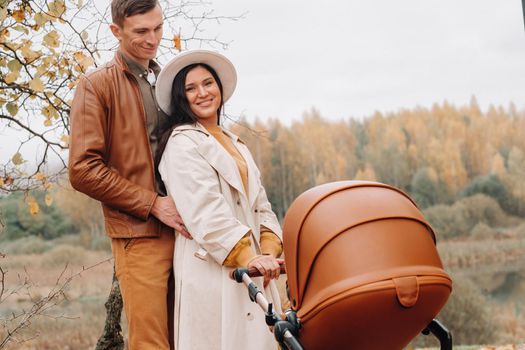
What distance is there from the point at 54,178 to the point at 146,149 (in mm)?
2055

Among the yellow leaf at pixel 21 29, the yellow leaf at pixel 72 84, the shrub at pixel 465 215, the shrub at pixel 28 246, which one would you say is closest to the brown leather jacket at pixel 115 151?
the yellow leaf at pixel 21 29

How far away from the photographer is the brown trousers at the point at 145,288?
2623mm

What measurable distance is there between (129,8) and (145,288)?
1.04 metres

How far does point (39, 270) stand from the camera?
1257 centimetres

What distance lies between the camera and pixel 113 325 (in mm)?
4332

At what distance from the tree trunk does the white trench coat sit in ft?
5.78

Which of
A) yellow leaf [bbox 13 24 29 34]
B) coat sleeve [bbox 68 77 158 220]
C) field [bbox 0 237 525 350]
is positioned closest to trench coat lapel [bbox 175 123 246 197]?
coat sleeve [bbox 68 77 158 220]

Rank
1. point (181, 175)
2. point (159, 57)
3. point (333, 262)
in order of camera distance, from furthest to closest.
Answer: point (159, 57) → point (181, 175) → point (333, 262)

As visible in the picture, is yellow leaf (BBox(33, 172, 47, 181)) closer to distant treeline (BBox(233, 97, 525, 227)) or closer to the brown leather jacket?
the brown leather jacket

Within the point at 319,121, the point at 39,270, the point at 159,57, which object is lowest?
the point at 39,270

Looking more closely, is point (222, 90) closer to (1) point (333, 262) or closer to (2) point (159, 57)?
(1) point (333, 262)

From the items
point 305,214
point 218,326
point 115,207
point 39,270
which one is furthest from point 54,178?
point 39,270

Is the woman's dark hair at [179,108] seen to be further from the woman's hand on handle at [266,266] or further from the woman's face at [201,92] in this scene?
the woman's hand on handle at [266,266]

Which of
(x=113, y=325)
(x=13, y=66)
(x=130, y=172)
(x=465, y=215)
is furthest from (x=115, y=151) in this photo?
(x=465, y=215)
